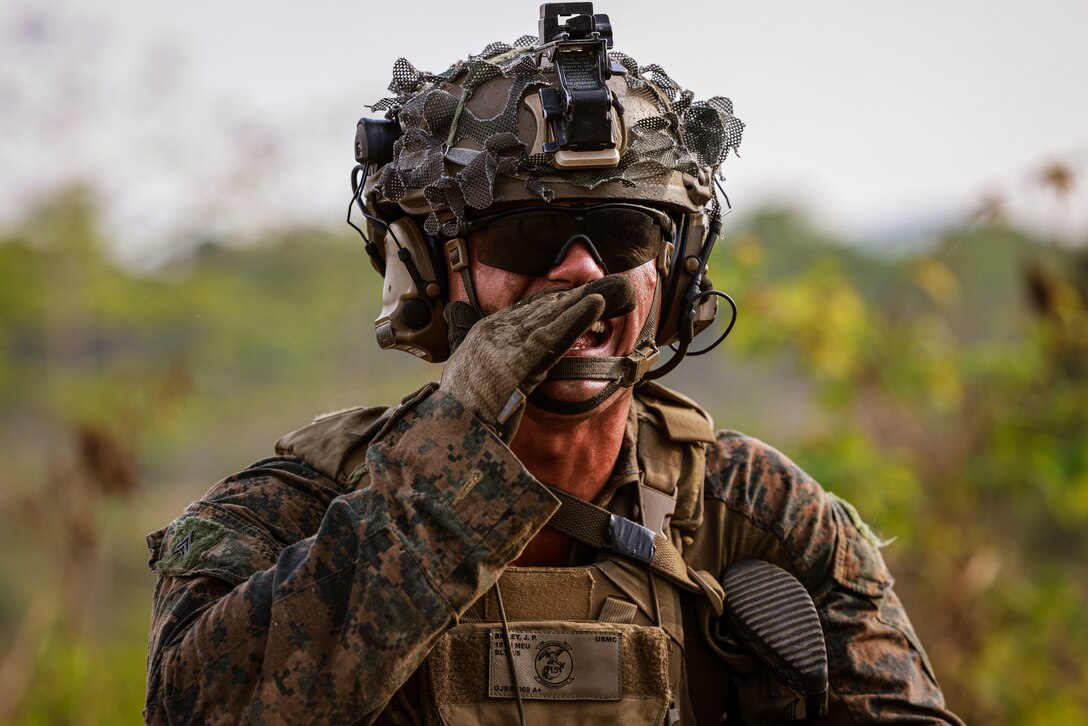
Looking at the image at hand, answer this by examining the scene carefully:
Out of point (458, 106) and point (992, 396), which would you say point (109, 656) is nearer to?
point (992, 396)

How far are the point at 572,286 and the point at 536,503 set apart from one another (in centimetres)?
65

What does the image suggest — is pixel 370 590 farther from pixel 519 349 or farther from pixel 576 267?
pixel 576 267

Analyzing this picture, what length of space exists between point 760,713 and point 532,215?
1358mm

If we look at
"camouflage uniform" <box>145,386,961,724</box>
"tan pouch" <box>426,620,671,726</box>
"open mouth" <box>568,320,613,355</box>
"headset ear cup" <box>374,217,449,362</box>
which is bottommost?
"tan pouch" <box>426,620,671,726</box>

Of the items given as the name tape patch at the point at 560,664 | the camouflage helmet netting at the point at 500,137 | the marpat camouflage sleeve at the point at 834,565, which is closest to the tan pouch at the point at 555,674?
the name tape patch at the point at 560,664

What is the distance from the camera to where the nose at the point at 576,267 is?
294 cm

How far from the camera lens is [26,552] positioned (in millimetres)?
14969

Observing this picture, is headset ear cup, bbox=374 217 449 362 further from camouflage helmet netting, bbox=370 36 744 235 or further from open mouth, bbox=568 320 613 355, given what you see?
open mouth, bbox=568 320 613 355

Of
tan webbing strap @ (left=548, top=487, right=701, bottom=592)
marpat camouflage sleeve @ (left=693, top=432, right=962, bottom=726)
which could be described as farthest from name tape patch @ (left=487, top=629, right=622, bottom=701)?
marpat camouflage sleeve @ (left=693, top=432, right=962, bottom=726)

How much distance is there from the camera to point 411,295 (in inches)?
124

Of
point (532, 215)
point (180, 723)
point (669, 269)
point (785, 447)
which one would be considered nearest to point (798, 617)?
point (669, 269)

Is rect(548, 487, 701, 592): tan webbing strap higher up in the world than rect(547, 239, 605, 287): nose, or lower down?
lower down

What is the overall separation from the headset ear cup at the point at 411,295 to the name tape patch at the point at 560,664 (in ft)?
2.45

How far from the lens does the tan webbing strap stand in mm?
3090
